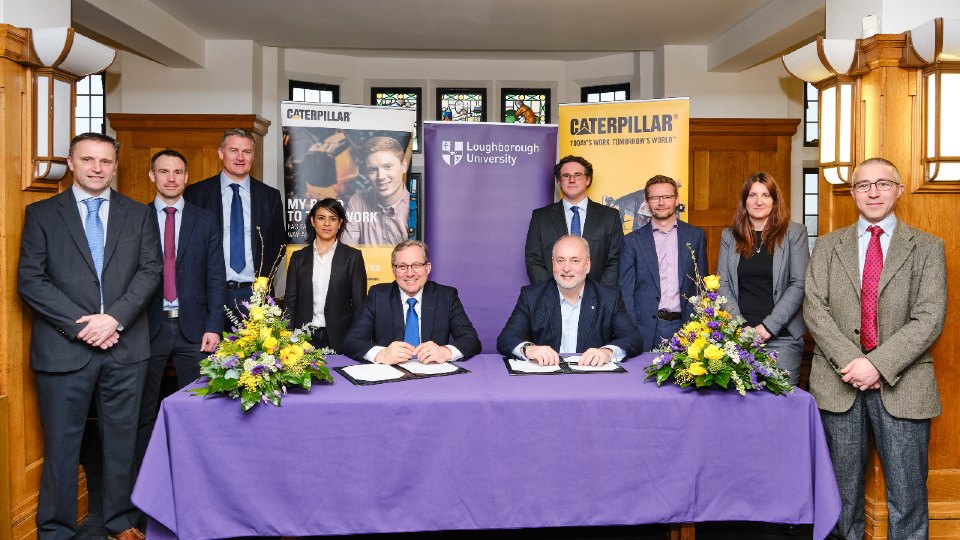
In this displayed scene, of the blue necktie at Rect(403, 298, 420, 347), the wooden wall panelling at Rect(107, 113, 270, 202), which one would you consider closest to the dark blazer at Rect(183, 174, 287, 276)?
the blue necktie at Rect(403, 298, 420, 347)

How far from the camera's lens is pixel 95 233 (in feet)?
10.2

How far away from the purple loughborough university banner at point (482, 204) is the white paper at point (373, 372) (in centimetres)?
241

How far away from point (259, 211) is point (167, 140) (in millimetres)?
3596

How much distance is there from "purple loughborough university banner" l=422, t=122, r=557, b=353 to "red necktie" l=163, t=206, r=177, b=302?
6.76 feet

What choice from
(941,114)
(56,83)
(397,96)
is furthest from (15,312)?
(397,96)

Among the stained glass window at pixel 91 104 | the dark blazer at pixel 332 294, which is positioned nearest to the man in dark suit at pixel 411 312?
the dark blazer at pixel 332 294

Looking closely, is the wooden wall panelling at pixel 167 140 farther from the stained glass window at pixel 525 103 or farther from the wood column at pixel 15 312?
the wood column at pixel 15 312

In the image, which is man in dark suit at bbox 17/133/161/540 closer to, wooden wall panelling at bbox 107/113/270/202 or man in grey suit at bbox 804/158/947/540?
man in grey suit at bbox 804/158/947/540

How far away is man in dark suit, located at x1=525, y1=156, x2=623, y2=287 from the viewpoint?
4402 mm

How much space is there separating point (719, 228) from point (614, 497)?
18.0 feet

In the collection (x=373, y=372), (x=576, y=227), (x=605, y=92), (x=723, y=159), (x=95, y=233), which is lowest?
(x=373, y=372)

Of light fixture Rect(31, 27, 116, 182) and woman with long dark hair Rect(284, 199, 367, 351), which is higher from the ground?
light fixture Rect(31, 27, 116, 182)

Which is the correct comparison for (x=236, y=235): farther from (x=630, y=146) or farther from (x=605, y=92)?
(x=605, y=92)

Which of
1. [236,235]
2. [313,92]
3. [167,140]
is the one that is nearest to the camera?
[236,235]
